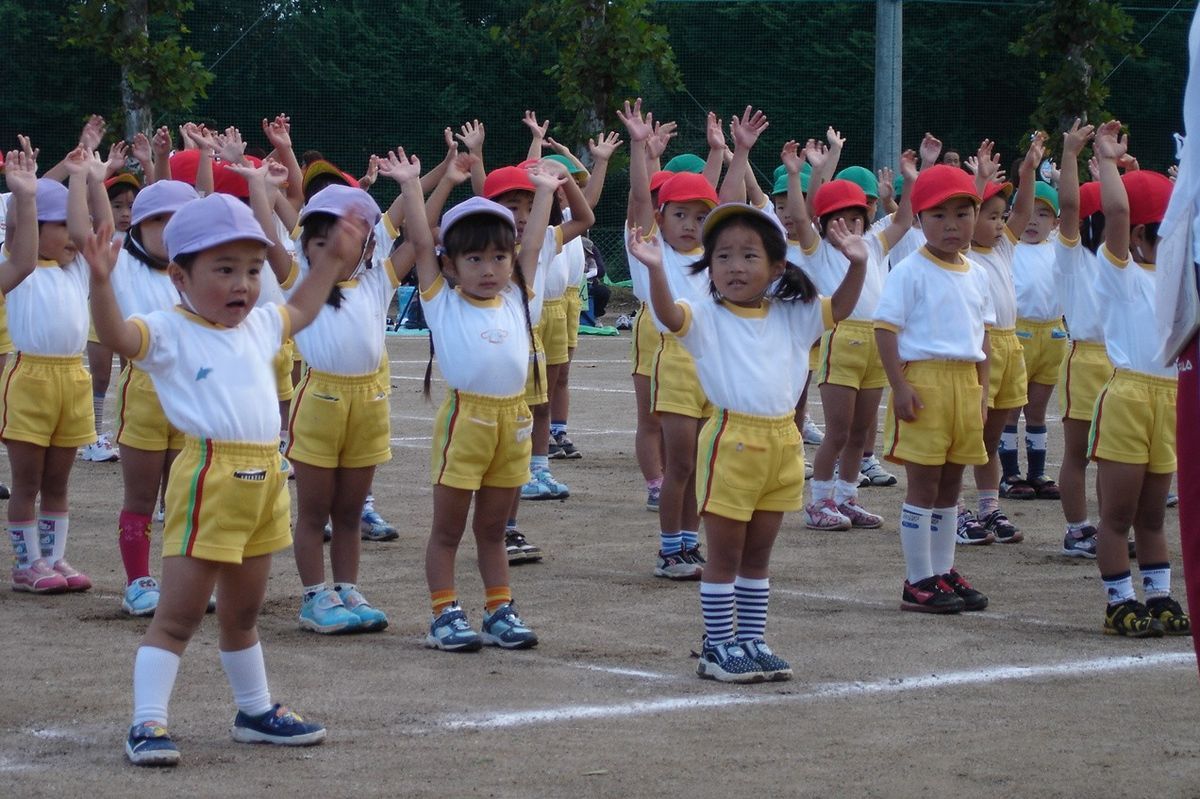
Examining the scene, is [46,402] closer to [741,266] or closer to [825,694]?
[741,266]

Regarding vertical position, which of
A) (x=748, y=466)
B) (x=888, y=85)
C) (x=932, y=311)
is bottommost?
(x=748, y=466)

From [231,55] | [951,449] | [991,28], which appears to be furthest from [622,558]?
[991,28]

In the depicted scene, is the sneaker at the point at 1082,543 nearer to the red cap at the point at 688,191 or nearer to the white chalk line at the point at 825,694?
the white chalk line at the point at 825,694

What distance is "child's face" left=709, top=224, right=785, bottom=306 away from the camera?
6457 mm

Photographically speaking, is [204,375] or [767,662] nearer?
[204,375]

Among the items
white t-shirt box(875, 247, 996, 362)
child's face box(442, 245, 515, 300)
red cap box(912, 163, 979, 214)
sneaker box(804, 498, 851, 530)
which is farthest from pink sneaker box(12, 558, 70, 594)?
red cap box(912, 163, 979, 214)

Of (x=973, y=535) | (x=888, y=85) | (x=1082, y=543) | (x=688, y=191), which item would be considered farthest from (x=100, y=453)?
(x=888, y=85)

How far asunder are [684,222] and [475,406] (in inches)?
109

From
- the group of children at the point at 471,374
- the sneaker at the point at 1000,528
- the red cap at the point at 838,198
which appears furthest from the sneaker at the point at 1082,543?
the red cap at the point at 838,198

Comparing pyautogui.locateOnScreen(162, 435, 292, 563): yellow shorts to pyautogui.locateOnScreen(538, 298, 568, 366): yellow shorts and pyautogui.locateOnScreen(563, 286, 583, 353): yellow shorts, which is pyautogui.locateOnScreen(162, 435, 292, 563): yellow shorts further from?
pyautogui.locateOnScreen(563, 286, 583, 353): yellow shorts

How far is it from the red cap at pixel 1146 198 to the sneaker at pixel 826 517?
313 cm

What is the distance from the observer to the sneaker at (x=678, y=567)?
8297 mm

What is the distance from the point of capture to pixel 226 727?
563 cm

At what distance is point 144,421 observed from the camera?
721 centimetres
